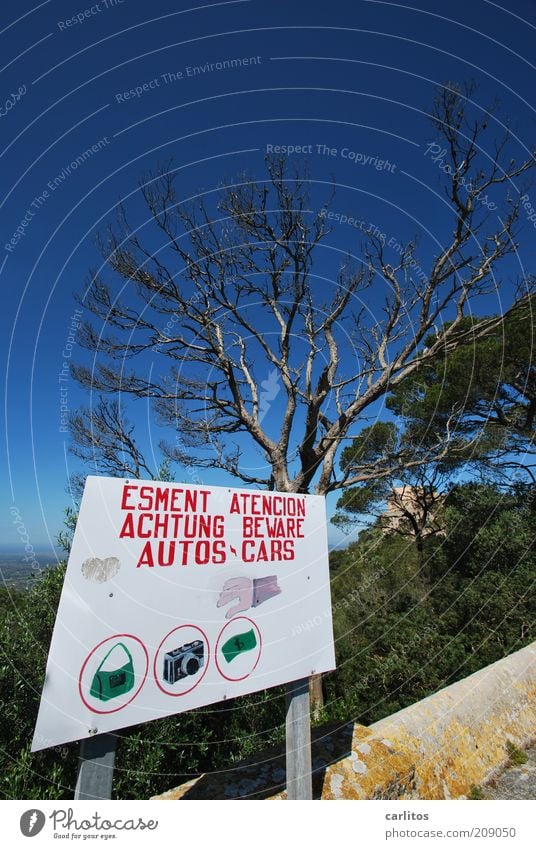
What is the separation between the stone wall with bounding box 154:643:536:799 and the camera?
2588 mm

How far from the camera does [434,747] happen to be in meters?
2.97

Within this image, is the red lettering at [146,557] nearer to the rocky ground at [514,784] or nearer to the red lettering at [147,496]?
the red lettering at [147,496]

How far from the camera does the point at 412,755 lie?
9.33 feet

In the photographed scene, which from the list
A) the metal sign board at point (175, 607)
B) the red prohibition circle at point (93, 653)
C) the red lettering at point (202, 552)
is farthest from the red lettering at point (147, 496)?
the red prohibition circle at point (93, 653)

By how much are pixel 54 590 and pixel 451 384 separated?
15655mm

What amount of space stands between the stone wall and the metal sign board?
25.4 inches

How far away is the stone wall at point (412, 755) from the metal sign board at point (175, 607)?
0.64 m

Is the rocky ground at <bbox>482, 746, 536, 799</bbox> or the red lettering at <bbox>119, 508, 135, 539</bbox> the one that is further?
the rocky ground at <bbox>482, 746, 536, 799</bbox>

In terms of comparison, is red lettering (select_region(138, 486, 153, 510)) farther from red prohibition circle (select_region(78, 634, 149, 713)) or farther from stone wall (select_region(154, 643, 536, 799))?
stone wall (select_region(154, 643, 536, 799))

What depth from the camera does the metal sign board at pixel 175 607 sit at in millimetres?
1950

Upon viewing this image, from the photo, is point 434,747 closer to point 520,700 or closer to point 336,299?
point 520,700

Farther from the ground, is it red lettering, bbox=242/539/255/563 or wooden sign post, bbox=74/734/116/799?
red lettering, bbox=242/539/255/563

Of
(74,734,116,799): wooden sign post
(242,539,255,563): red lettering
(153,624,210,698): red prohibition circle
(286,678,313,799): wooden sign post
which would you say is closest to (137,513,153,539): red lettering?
(153,624,210,698): red prohibition circle

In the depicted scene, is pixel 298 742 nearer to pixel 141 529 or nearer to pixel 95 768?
pixel 95 768
